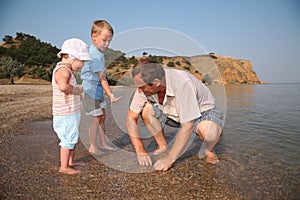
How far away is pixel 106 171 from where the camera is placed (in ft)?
7.32

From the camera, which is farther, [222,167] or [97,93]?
[97,93]

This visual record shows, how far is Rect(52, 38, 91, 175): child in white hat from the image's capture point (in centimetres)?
214

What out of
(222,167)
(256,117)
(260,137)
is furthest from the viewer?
(256,117)

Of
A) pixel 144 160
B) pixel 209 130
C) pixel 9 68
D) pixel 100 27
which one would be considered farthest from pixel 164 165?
pixel 9 68

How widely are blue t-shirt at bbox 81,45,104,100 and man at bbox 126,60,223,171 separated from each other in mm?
491

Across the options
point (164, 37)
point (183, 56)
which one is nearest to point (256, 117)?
point (183, 56)

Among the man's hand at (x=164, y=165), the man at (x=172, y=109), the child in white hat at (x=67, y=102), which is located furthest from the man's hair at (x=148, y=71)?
the man's hand at (x=164, y=165)

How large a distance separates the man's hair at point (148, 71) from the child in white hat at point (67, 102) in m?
0.47

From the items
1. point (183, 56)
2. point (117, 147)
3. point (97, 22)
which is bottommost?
point (117, 147)

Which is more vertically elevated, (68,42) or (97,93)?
(68,42)

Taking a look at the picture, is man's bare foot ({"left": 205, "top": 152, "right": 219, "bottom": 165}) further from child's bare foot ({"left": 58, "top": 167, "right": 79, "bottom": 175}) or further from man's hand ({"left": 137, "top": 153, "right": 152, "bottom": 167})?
child's bare foot ({"left": 58, "top": 167, "right": 79, "bottom": 175})

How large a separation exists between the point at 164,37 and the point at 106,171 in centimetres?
144

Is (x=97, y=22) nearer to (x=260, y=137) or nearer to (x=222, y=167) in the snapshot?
(x=222, y=167)

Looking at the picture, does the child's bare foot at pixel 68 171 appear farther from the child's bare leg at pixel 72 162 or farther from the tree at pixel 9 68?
the tree at pixel 9 68
